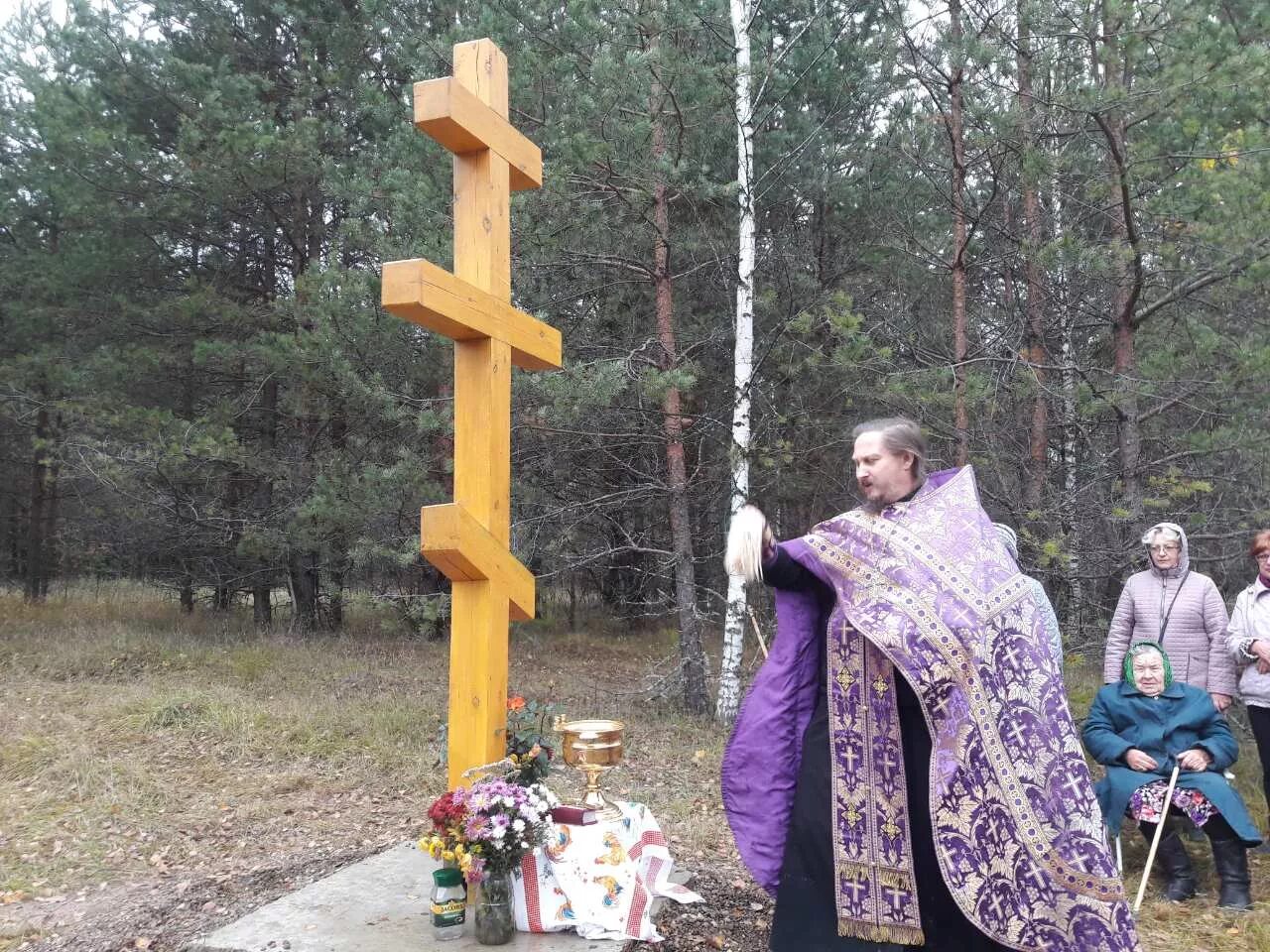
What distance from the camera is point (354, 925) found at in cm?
360

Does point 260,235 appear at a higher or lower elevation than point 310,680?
higher

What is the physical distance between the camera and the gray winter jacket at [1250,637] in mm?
4953

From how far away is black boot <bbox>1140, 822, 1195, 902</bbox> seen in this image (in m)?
4.80

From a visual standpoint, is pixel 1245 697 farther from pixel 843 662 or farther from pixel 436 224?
pixel 436 224

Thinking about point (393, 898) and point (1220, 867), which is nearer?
point (393, 898)

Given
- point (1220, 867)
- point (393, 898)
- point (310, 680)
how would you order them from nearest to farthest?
point (393, 898), point (1220, 867), point (310, 680)

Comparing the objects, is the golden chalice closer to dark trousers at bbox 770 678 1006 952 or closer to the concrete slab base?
the concrete slab base

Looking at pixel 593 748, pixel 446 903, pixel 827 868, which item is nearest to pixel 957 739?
pixel 827 868

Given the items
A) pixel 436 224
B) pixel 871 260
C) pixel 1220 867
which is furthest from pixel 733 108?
pixel 1220 867

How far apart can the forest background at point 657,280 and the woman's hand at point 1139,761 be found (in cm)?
152

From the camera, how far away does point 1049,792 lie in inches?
114

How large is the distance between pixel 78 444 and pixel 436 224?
597cm

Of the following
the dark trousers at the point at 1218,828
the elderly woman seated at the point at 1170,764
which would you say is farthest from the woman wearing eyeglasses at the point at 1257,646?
the dark trousers at the point at 1218,828

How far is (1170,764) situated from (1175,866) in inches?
19.1
